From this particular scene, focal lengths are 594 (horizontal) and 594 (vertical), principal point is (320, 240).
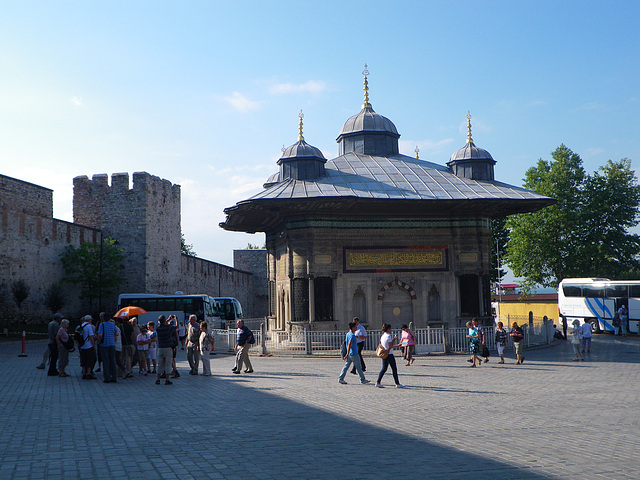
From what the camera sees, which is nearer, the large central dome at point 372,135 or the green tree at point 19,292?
the green tree at point 19,292

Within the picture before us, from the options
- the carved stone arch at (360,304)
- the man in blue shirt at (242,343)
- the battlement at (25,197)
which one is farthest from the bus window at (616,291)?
the battlement at (25,197)

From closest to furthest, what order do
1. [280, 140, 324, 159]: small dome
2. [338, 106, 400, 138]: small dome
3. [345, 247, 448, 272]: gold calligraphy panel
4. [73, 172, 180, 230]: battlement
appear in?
[345, 247, 448, 272]: gold calligraphy panel < [280, 140, 324, 159]: small dome < [338, 106, 400, 138]: small dome < [73, 172, 180, 230]: battlement

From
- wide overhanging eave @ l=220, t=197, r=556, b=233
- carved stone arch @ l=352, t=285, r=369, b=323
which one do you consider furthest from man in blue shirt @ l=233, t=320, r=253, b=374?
carved stone arch @ l=352, t=285, r=369, b=323

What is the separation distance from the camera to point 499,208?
2712 centimetres

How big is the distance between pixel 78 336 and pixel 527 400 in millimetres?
11262

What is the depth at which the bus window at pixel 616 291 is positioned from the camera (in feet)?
113

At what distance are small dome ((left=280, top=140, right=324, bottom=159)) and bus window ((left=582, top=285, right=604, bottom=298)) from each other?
19712 millimetres

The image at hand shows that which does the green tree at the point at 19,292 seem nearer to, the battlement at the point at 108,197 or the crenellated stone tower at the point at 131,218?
the crenellated stone tower at the point at 131,218

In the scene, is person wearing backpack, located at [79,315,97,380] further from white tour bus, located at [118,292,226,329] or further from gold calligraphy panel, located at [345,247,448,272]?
white tour bus, located at [118,292,226,329]

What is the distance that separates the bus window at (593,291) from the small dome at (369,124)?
15.2 m

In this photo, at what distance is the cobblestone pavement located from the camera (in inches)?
263

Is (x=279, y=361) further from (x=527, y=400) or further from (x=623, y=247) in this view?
(x=623, y=247)

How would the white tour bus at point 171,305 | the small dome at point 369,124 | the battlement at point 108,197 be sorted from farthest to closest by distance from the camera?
the battlement at point 108,197, the white tour bus at point 171,305, the small dome at point 369,124

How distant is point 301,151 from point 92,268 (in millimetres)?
17379
